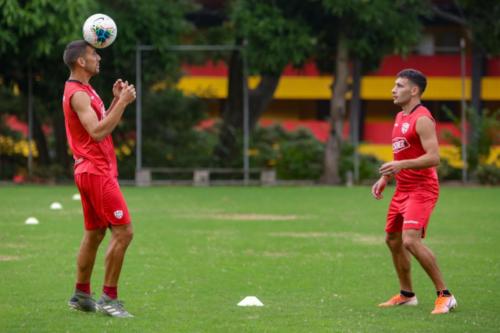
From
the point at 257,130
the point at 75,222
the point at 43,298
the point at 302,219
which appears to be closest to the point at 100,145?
the point at 43,298

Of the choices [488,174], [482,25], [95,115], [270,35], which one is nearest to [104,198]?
[95,115]

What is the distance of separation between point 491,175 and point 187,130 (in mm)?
8995

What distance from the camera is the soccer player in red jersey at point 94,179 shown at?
952 cm

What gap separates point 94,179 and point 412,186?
9.28ft

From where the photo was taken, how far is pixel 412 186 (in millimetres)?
10188

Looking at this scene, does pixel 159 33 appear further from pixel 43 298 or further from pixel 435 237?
pixel 43 298

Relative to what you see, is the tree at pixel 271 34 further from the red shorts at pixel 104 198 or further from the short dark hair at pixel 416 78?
the red shorts at pixel 104 198

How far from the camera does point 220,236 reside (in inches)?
668

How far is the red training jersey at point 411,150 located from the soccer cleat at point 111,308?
2705mm

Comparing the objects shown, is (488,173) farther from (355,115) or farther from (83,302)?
(83,302)

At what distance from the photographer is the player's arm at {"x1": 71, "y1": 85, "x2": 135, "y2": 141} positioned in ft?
30.3

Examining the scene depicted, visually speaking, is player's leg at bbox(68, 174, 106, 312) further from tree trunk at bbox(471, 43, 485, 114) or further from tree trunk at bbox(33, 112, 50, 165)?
tree trunk at bbox(471, 43, 485, 114)

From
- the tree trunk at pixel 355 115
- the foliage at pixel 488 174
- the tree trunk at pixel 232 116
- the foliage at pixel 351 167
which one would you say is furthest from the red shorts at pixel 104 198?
the foliage at pixel 488 174

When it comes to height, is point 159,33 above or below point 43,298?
above
